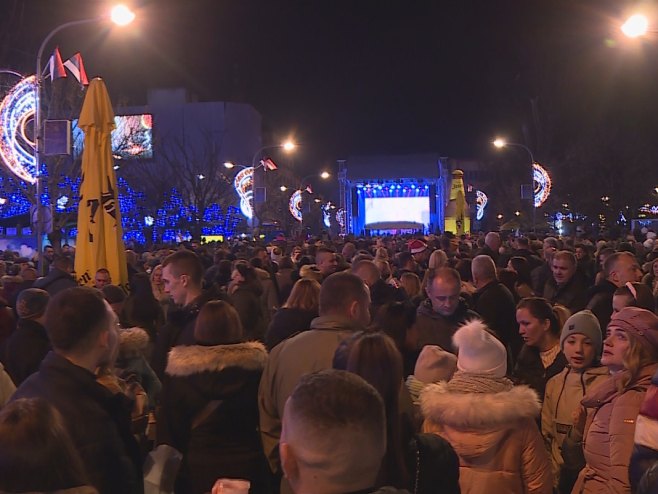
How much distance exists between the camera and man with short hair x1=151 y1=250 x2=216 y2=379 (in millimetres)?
5699

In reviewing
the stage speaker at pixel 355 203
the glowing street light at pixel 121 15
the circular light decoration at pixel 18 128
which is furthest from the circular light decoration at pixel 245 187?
the stage speaker at pixel 355 203

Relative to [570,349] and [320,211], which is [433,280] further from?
[320,211]

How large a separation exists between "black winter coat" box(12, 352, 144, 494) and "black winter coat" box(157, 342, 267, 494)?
1.12m

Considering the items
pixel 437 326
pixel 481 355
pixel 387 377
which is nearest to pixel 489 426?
pixel 481 355

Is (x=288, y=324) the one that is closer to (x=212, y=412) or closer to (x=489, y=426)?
(x=212, y=412)

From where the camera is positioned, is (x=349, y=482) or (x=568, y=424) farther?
(x=568, y=424)

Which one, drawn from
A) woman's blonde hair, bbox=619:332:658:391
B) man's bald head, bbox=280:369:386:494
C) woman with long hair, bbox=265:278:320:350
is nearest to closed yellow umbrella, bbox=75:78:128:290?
woman with long hair, bbox=265:278:320:350

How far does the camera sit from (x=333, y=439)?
2.07 metres

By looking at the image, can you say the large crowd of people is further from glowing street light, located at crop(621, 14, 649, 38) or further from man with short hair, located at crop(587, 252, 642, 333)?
glowing street light, located at crop(621, 14, 649, 38)

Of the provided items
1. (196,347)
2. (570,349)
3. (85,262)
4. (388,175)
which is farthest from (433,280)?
(388,175)

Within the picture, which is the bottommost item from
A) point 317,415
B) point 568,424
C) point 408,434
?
point 568,424

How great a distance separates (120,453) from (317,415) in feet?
4.86

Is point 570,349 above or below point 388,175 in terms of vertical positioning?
below

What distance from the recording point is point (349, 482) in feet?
6.80
